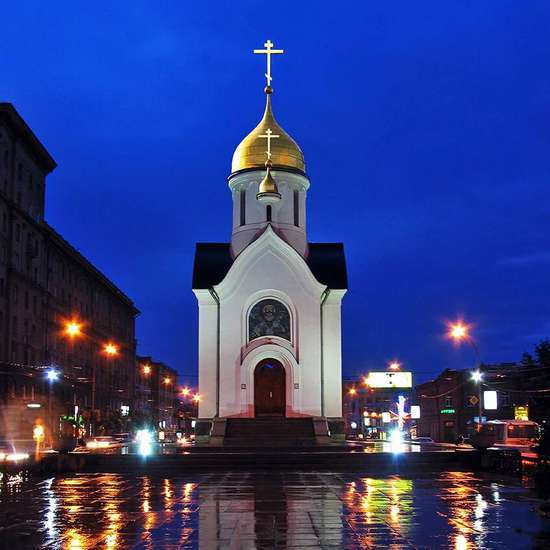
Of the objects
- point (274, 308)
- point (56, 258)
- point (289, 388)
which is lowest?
point (289, 388)

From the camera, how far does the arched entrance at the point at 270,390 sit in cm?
3938

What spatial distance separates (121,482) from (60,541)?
10313 mm

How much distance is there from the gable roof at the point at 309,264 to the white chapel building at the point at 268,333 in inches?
2.2

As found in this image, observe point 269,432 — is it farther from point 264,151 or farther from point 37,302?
point 37,302

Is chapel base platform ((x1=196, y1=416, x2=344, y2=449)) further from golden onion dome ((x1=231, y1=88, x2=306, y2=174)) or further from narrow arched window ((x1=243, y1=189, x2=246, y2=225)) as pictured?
golden onion dome ((x1=231, y1=88, x2=306, y2=174))

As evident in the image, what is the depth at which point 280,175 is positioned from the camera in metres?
43.5

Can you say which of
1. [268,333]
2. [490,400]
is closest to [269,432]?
[268,333]

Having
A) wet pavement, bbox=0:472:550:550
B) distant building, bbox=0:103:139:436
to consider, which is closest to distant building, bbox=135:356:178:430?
distant building, bbox=0:103:139:436

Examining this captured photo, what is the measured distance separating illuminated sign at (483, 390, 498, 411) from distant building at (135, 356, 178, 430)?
122 feet

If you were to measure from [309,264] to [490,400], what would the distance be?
118 ft

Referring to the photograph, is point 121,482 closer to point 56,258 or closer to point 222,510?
point 222,510

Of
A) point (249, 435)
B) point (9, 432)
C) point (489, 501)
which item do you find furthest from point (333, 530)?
point (9, 432)

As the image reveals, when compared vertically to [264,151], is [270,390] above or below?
below

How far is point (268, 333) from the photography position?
132ft
